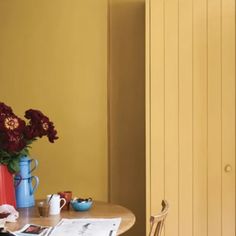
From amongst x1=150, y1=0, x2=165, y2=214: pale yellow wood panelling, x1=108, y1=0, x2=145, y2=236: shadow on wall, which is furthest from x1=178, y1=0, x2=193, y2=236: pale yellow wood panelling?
x1=108, y1=0, x2=145, y2=236: shadow on wall

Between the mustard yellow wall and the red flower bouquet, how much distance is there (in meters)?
0.86

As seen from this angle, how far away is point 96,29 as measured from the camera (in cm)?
269

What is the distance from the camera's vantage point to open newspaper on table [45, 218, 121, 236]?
1.44 metres

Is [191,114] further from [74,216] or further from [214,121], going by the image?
[74,216]

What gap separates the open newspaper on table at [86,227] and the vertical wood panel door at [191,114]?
0.75 metres

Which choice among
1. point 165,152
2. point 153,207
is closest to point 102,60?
point 165,152

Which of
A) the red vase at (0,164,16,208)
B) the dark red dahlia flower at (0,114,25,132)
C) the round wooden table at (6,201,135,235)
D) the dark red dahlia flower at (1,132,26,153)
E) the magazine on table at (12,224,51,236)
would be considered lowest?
the round wooden table at (6,201,135,235)

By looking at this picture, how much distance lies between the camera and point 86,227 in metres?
1.52

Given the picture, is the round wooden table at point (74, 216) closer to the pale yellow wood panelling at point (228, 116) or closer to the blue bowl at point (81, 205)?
the blue bowl at point (81, 205)

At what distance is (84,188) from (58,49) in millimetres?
1078

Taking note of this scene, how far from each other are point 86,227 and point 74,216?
8.5 inches

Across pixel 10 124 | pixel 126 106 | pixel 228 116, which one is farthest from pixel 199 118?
pixel 10 124

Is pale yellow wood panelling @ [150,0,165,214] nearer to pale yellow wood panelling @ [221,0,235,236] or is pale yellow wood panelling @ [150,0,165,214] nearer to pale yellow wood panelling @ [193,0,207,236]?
Result: pale yellow wood panelling @ [193,0,207,236]

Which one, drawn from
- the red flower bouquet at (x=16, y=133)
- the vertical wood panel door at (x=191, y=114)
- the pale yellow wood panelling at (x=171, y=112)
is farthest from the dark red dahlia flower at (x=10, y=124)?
the pale yellow wood panelling at (x=171, y=112)
